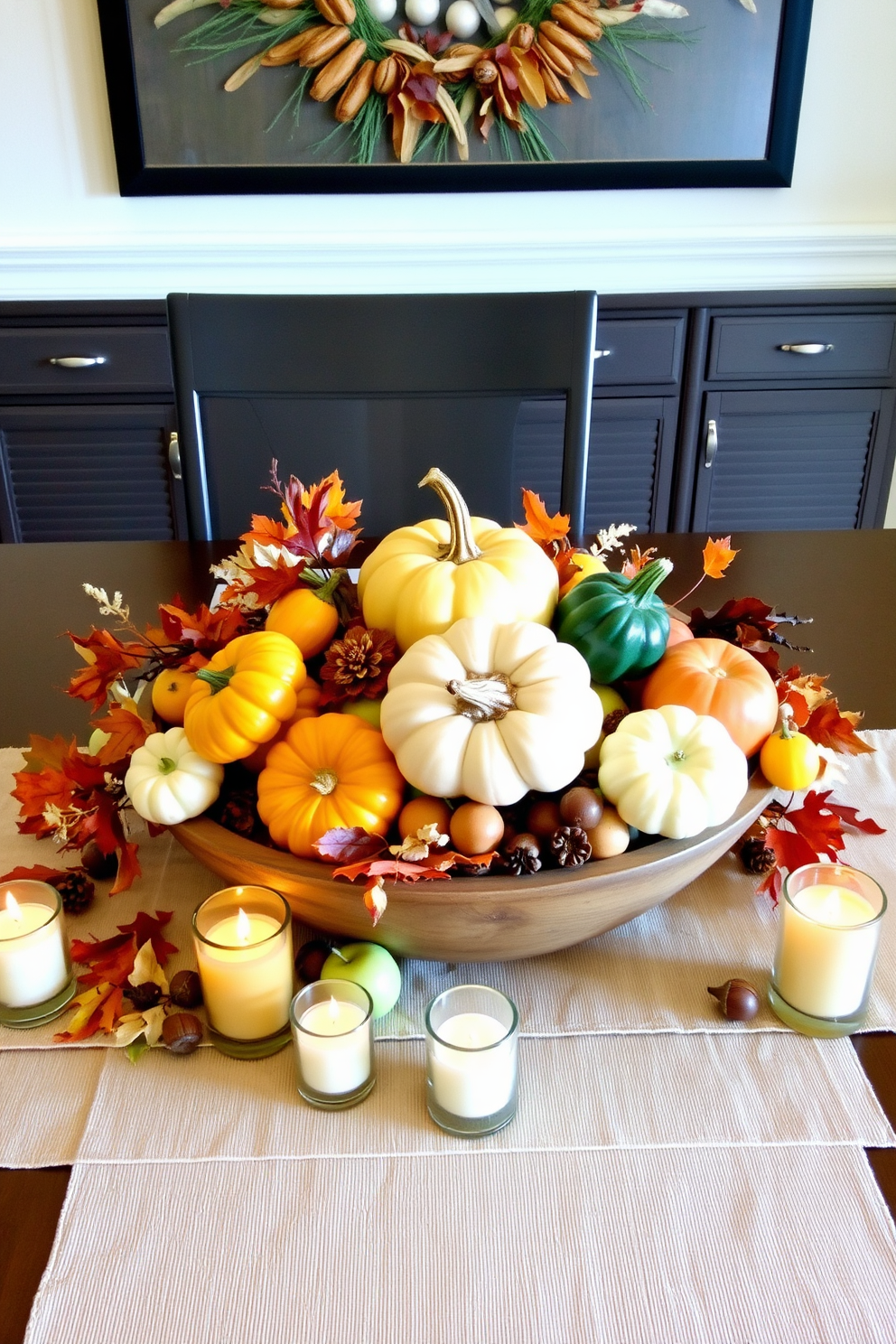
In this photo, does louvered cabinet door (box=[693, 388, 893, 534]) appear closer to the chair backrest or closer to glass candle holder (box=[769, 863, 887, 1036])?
the chair backrest

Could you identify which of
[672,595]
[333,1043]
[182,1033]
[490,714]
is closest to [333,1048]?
[333,1043]

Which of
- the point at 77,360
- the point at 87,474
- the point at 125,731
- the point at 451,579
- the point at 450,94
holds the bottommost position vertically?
the point at 87,474

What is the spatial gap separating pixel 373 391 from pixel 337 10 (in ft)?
4.51

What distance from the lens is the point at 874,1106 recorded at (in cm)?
56

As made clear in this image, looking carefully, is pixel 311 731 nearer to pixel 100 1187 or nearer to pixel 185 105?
pixel 100 1187

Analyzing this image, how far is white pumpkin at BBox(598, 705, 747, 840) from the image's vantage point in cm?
59

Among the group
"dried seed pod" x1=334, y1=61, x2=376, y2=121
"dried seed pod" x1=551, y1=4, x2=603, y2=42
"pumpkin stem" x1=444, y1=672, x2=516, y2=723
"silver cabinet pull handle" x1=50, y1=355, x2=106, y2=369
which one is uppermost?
"dried seed pod" x1=551, y1=4, x2=603, y2=42

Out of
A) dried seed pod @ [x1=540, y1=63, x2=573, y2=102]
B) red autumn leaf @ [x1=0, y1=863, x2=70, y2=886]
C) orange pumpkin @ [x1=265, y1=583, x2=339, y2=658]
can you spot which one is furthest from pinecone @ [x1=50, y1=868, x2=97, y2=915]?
dried seed pod @ [x1=540, y1=63, x2=573, y2=102]

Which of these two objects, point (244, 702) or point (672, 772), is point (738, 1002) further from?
point (244, 702)

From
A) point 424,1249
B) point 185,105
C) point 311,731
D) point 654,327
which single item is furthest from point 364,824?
point 185,105

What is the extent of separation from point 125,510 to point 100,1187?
85.1 inches

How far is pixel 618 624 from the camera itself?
26.6 inches

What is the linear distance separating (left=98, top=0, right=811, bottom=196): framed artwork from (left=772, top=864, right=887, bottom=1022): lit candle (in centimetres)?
224

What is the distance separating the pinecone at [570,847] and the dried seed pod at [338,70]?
2284 mm
